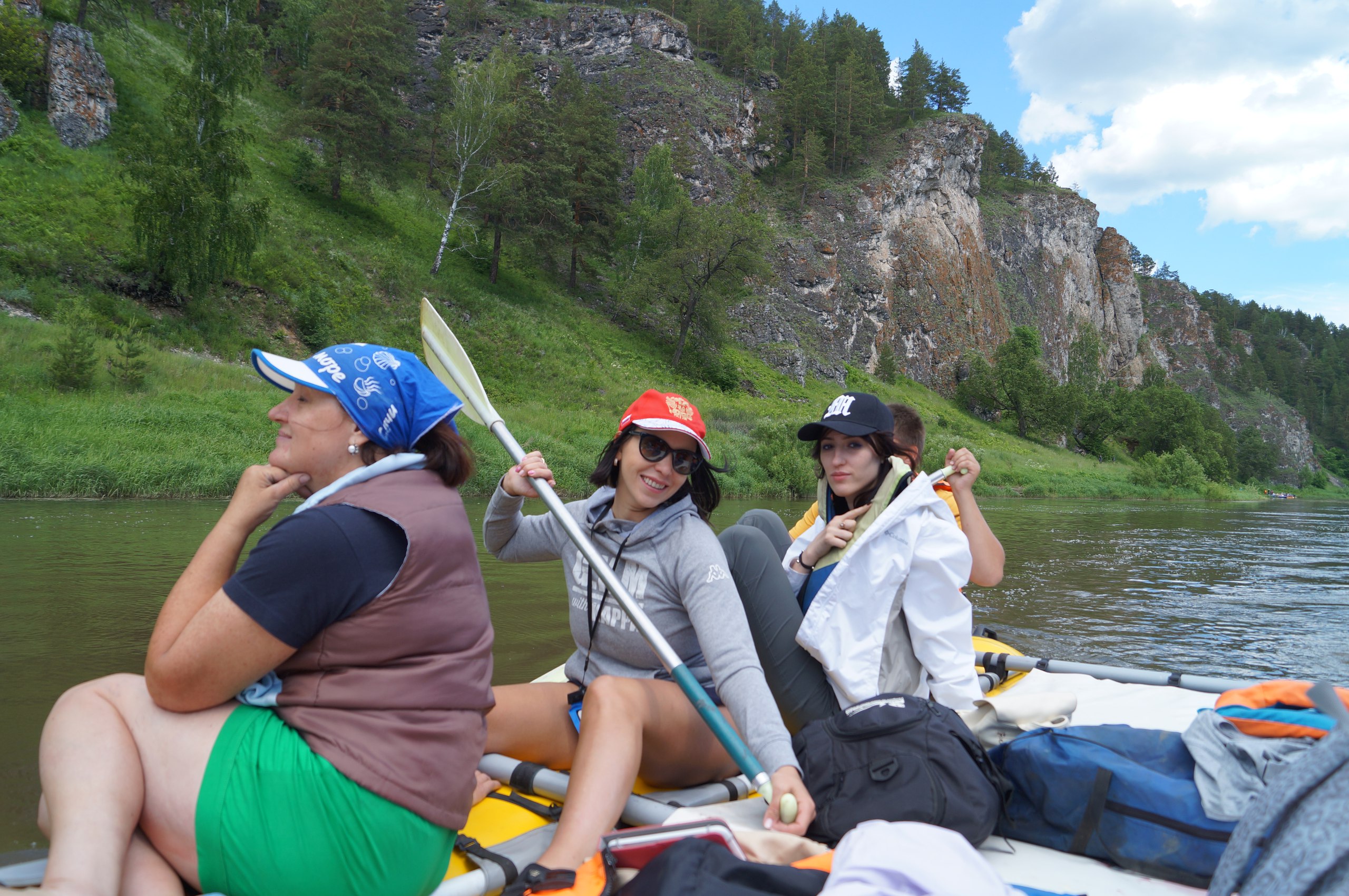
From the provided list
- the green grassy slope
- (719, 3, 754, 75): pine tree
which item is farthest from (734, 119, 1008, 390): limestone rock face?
(719, 3, 754, 75): pine tree

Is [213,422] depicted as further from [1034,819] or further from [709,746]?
[1034,819]

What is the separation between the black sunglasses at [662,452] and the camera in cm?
237

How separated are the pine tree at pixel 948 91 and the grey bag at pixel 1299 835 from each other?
216 feet

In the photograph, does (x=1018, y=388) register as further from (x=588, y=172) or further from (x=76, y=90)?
(x=76, y=90)

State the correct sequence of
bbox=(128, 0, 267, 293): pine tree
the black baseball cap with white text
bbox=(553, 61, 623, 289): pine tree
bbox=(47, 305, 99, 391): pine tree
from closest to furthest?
1. the black baseball cap with white text
2. bbox=(47, 305, 99, 391): pine tree
3. bbox=(128, 0, 267, 293): pine tree
4. bbox=(553, 61, 623, 289): pine tree

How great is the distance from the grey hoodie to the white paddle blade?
84cm

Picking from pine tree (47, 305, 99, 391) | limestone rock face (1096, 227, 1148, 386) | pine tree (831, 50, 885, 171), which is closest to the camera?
pine tree (47, 305, 99, 391)

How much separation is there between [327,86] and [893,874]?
29425 millimetres

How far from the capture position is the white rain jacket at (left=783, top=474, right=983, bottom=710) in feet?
7.83

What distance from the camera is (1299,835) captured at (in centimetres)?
119

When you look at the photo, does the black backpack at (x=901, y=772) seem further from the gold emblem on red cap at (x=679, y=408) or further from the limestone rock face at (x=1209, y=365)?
the limestone rock face at (x=1209, y=365)

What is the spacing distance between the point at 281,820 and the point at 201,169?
18760 mm

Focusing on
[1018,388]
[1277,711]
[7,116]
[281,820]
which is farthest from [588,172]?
[281,820]

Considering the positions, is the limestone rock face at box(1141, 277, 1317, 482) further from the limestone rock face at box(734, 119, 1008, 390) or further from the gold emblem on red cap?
the gold emblem on red cap
